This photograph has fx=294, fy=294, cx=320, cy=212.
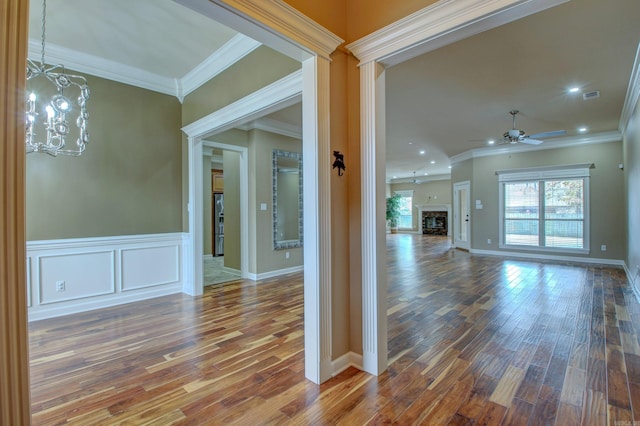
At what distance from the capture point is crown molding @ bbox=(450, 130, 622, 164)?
6297 millimetres

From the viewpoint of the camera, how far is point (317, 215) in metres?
2.02

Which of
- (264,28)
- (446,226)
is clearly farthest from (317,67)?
(446,226)

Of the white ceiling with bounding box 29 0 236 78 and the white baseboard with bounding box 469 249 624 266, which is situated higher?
the white ceiling with bounding box 29 0 236 78

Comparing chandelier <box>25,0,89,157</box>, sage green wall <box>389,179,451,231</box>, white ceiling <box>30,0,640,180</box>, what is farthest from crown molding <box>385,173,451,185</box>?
chandelier <box>25,0,89,157</box>

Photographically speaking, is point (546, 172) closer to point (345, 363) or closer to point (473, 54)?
point (473, 54)

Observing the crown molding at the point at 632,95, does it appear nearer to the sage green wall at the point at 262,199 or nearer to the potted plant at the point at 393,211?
the sage green wall at the point at 262,199

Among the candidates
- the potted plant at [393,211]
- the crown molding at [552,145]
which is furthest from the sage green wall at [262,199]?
the potted plant at [393,211]

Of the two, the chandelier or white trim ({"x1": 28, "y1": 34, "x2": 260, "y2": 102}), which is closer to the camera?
the chandelier

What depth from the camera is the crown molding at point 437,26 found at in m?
1.56

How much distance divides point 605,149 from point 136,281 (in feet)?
30.7

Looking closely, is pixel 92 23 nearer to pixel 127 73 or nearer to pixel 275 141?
pixel 127 73

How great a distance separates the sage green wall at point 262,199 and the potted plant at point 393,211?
10.1 metres

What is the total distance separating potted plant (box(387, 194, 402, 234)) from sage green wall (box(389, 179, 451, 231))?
0.70 m

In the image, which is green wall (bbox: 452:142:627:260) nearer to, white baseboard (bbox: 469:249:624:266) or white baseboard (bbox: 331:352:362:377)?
white baseboard (bbox: 469:249:624:266)
